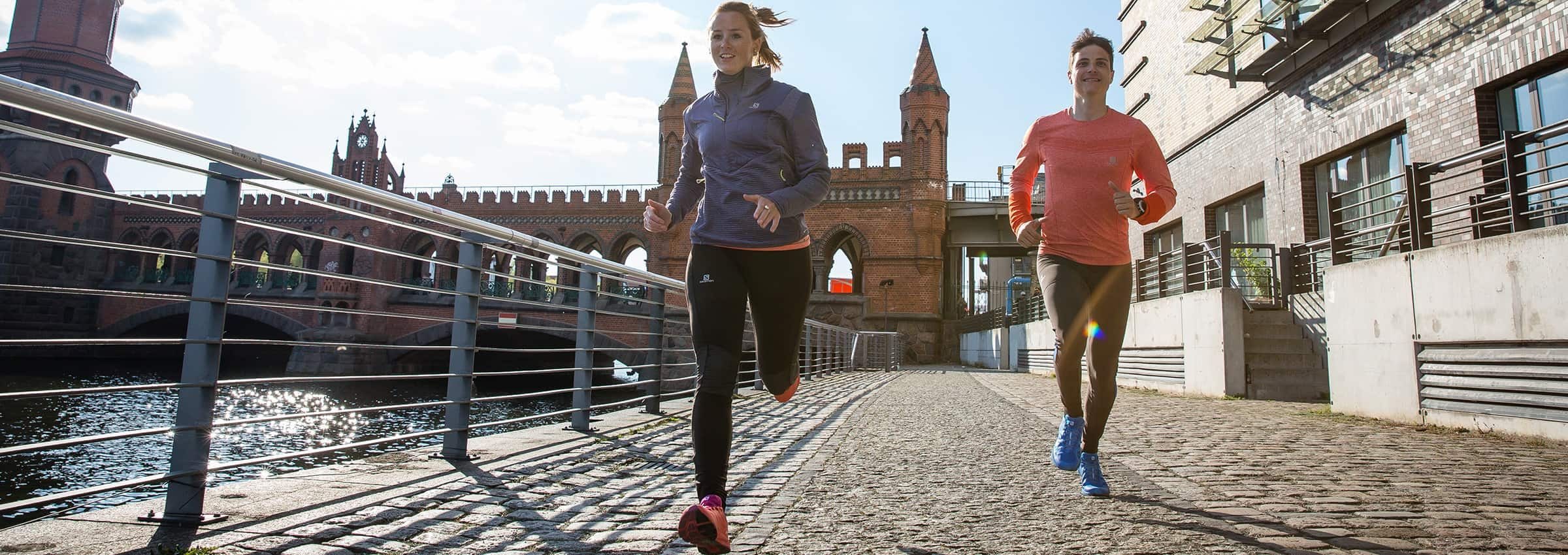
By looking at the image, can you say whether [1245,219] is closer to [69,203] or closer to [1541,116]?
[1541,116]

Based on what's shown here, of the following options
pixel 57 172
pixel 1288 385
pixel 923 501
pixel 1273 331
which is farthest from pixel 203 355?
pixel 57 172

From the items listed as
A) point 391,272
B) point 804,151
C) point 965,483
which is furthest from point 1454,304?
point 391,272

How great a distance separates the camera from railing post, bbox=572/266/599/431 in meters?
4.64

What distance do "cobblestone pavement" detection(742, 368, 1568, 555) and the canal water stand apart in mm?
1950

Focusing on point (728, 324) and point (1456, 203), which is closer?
point (728, 324)

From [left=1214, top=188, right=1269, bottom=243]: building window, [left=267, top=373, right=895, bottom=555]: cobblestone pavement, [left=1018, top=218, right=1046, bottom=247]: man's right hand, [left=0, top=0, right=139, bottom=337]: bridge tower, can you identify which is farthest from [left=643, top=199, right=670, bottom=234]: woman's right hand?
[left=0, top=0, right=139, bottom=337]: bridge tower

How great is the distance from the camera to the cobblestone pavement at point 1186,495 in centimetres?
225

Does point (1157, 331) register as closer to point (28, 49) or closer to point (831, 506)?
point (831, 506)

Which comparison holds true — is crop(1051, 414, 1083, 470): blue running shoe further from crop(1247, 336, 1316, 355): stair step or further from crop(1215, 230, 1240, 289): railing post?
crop(1215, 230, 1240, 289): railing post

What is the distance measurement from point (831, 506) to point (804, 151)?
1.14 metres

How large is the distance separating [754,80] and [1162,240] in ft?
53.2

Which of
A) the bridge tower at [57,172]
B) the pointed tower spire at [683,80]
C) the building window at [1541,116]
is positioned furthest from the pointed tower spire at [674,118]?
the building window at [1541,116]

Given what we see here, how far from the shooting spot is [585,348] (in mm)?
4680

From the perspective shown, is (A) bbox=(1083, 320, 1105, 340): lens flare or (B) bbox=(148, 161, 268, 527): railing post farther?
(A) bbox=(1083, 320, 1105, 340): lens flare
